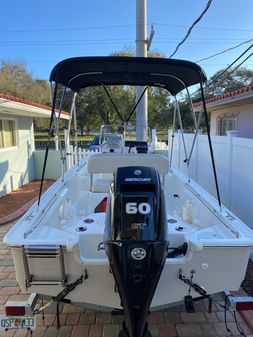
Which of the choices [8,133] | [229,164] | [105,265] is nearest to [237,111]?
[229,164]

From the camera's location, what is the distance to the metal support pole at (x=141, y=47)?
6.30 m

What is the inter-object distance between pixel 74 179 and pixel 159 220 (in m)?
2.56

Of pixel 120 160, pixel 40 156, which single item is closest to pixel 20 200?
pixel 40 156

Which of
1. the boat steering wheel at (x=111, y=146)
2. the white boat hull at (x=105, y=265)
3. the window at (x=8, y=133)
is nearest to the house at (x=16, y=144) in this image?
the window at (x=8, y=133)

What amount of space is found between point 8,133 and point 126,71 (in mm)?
5959

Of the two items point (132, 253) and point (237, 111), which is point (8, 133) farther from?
point (132, 253)

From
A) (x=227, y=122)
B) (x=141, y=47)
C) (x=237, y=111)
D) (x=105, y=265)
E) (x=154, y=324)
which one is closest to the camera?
(x=105, y=265)

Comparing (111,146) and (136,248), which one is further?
(111,146)

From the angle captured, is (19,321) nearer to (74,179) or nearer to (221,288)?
(221,288)

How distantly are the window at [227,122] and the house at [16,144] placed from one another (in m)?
6.16

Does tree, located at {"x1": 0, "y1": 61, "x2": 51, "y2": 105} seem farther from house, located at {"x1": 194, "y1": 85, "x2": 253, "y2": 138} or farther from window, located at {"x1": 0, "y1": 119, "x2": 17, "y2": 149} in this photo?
house, located at {"x1": 194, "y1": 85, "x2": 253, "y2": 138}

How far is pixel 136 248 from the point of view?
1.58 metres

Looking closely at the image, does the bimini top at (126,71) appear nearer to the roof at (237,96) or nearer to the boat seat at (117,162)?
the boat seat at (117,162)

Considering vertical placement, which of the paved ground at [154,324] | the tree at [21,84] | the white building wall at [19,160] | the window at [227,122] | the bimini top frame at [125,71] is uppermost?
the tree at [21,84]
